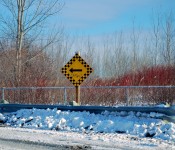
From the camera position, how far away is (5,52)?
24.4 metres

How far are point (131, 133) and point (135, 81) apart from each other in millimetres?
13225

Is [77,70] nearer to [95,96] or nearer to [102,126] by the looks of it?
[95,96]

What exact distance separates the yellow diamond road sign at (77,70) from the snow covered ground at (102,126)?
325 cm

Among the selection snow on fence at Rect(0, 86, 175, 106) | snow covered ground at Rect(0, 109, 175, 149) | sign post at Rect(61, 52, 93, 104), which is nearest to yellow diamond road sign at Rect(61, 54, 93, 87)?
sign post at Rect(61, 52, 93, 104)

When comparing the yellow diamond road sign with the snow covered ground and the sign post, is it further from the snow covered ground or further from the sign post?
the snow covered ground

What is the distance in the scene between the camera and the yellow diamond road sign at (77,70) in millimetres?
14359

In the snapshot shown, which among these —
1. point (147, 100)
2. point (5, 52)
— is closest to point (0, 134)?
point (147, 100)

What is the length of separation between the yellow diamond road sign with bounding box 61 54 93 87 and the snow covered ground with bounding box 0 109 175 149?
325 centimetres

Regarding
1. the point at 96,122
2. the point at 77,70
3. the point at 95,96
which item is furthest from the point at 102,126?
the point at 95,96

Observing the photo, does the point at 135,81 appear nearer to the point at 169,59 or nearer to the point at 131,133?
the point at 131,133

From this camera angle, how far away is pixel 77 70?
47.3 ft

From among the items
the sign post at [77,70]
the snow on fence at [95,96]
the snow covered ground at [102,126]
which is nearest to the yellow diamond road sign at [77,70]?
the sign post at [77,70]

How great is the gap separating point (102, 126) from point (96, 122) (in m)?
0.37

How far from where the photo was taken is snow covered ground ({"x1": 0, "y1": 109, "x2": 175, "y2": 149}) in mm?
8359
